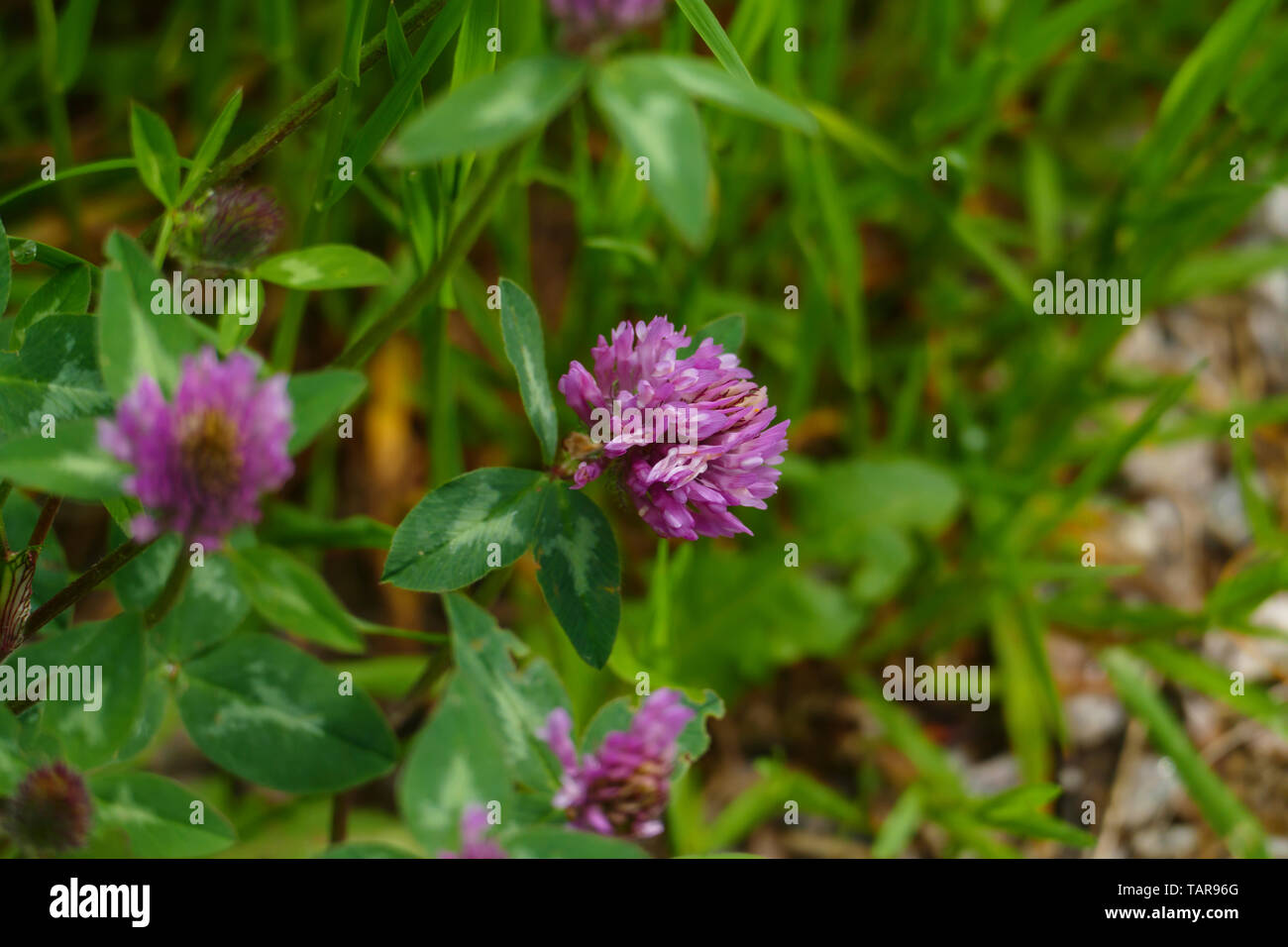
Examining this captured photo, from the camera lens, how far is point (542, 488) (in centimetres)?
83

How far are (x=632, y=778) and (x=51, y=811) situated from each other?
40 cm

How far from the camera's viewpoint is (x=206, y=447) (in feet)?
1.82

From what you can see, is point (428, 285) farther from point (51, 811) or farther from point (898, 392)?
point (898, 392)

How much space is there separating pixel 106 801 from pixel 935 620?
1.20 meters

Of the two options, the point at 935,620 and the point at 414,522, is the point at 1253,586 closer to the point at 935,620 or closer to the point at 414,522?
the point at 935,620

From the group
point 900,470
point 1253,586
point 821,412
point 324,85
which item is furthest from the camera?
point 821,412

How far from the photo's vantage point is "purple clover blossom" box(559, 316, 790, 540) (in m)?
0.72

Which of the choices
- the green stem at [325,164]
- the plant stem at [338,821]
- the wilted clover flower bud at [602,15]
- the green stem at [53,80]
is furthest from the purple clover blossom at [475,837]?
the green stem at [53,80]

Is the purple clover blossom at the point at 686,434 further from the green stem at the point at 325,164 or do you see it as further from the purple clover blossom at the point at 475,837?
the green stem at the point at 325,164

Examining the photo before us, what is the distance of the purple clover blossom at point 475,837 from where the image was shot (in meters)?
0.64

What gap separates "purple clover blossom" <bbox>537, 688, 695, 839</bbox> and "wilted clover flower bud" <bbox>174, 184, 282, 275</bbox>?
19.8 inches
